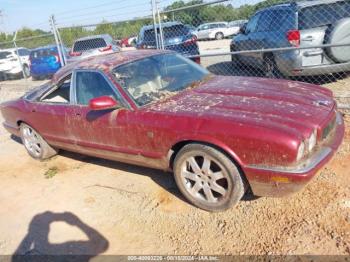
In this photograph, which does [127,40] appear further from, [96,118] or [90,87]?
[96,118]

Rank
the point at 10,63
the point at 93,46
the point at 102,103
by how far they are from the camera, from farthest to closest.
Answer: the point at 10,63 → the point at 93,46 → the point at 102,103

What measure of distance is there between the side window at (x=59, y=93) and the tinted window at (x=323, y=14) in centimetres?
441

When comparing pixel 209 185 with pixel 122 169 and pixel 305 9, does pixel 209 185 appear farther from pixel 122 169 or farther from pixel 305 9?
pixel 305 9

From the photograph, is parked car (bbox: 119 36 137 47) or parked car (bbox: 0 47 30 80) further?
parked car (bbox: 0 47 30 80)

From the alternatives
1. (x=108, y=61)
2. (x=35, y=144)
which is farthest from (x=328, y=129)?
(x=35, y=144)

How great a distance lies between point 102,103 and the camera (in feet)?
11.9

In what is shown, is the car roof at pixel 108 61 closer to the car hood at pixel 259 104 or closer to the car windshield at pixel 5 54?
the car hood at pixel 259 104

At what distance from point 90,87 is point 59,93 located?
0.95m

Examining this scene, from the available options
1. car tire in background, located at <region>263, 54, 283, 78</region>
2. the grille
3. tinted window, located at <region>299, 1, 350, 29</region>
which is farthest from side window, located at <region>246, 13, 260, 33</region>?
the grille

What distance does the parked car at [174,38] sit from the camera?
407 inches

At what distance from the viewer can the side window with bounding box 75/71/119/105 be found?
13.1ft

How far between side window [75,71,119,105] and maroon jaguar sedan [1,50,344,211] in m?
0.01

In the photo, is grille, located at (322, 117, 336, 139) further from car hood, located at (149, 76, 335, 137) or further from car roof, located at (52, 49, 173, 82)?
car roof, located at (52, 49, 173, 82)

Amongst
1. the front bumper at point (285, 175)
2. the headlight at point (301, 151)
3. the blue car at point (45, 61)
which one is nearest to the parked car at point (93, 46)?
the blue car at point (45, 61)
